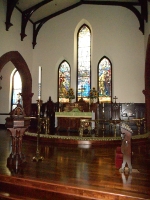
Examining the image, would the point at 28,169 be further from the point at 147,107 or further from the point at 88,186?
the point at 147,107

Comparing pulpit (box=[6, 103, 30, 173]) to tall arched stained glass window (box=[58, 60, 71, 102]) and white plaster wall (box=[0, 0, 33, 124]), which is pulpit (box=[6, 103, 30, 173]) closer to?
white plaster wall (box=[0, 0, 33, 124])

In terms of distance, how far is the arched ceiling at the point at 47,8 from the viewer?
827 centimetres

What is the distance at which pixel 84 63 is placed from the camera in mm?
10078

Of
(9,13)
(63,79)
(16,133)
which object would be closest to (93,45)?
(63,79)

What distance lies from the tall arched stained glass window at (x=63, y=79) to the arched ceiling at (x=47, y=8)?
2.25 meters

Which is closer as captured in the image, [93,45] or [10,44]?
[10,44]

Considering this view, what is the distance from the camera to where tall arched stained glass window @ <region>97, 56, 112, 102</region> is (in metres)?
9.57

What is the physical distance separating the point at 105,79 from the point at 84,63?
59.9 inches

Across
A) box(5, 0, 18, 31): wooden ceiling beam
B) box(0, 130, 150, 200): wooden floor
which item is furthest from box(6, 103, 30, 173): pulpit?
box(5, 0, 18, 31): wooden ceiling beam

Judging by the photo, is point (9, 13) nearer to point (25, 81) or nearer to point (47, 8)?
point (47, 8)

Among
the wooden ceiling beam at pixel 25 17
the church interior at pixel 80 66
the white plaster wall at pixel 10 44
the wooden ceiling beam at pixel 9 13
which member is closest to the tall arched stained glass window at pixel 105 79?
the church interior at pixel 80 66

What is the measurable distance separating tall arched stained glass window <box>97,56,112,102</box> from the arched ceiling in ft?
7.95

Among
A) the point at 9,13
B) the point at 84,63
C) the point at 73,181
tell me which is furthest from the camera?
the point at 84,63

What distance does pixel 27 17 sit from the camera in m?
9.38
